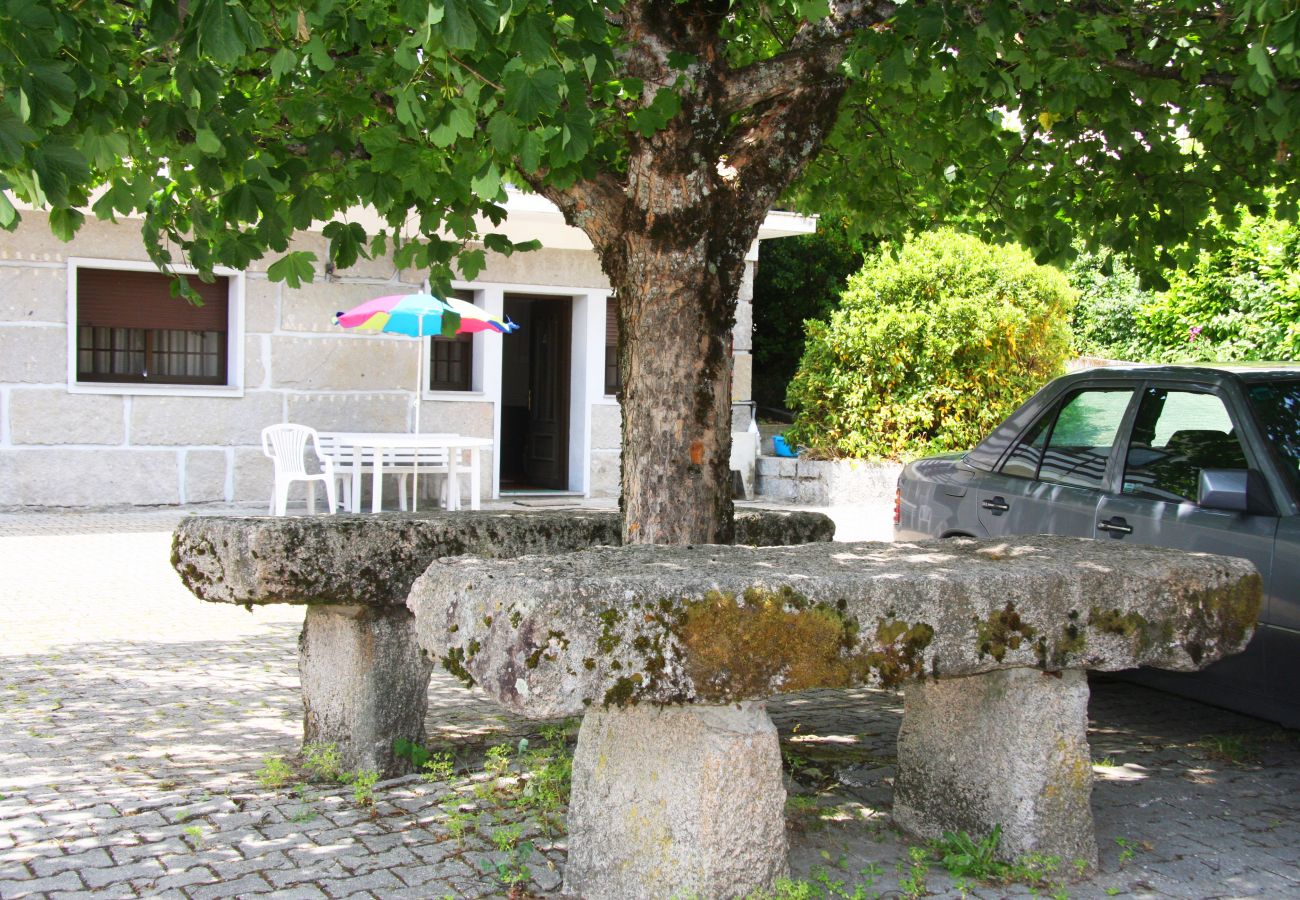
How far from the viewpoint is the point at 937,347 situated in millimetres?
15805

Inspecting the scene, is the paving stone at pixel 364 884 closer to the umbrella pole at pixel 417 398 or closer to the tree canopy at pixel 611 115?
the tree canopy at pixel 611 115

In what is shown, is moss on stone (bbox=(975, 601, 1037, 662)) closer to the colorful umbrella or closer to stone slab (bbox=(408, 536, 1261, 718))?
stone slab (bbox=(408, 536, 1261, 718))

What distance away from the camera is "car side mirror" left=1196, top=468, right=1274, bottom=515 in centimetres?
487

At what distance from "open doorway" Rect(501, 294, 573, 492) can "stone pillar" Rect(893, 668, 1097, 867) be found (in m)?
12.8

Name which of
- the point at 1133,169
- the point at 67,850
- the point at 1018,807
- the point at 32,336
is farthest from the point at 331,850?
the point at 32,336

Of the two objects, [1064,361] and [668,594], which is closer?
[668,594]

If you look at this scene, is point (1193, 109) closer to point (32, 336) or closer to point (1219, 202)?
point (1219, 202)

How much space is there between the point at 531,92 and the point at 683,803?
1.96m

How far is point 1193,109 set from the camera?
6.52 metres

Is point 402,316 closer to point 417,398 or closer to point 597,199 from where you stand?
point 417,398

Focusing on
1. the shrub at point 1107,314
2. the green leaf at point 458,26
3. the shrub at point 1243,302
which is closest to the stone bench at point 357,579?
the green leaf at point 458,26

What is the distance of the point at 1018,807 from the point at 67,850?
295 centimetres

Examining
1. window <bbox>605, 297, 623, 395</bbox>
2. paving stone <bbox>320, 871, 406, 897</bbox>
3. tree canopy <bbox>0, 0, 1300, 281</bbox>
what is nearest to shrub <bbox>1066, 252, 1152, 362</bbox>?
window <bbox>605, 297, 623, 395</bbox>

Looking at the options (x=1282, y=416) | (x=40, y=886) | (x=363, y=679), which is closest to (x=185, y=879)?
(x=40, y=886)
